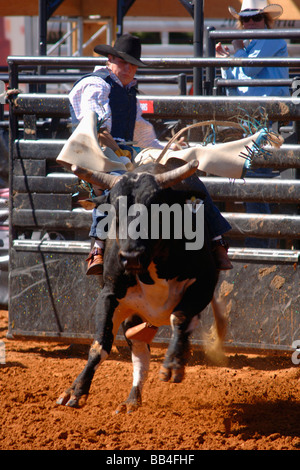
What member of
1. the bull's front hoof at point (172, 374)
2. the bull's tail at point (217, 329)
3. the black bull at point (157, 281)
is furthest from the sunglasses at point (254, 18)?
the bull's front hoof at point (172, 374)

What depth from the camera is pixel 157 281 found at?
13.0 feet

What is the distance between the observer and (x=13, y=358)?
18.9 feet

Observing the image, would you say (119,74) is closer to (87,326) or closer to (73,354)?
(87,326)

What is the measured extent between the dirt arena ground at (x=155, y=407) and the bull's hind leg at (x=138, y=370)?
9cm

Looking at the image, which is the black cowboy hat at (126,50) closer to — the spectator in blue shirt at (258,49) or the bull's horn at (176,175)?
the bull's horn at (176,175)

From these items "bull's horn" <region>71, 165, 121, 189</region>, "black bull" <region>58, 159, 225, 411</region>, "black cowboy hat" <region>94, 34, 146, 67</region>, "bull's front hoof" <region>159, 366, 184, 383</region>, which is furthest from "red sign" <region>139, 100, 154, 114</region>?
"bull's front hoof" <region>159, 366, 184, 383</region>

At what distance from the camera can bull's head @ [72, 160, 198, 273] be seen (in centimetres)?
353

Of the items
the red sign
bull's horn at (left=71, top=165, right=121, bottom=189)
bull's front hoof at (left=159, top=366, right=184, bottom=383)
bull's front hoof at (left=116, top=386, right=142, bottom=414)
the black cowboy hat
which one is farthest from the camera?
the red sign

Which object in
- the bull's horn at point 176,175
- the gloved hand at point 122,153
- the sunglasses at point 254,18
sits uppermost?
the sunglasses at point 254,18

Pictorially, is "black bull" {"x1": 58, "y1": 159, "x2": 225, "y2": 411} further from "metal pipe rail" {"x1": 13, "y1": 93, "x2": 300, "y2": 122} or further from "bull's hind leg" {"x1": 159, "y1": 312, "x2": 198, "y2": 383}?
"metal pipe rail" {"x1": 13, "y1": 93, "x2": 300, "y2": 122}

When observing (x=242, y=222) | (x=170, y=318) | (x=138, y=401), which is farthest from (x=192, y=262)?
(x=242, y=222)

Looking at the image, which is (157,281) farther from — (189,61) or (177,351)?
(189,61)

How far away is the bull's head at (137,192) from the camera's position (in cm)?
353

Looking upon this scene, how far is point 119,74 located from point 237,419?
8.44ft
